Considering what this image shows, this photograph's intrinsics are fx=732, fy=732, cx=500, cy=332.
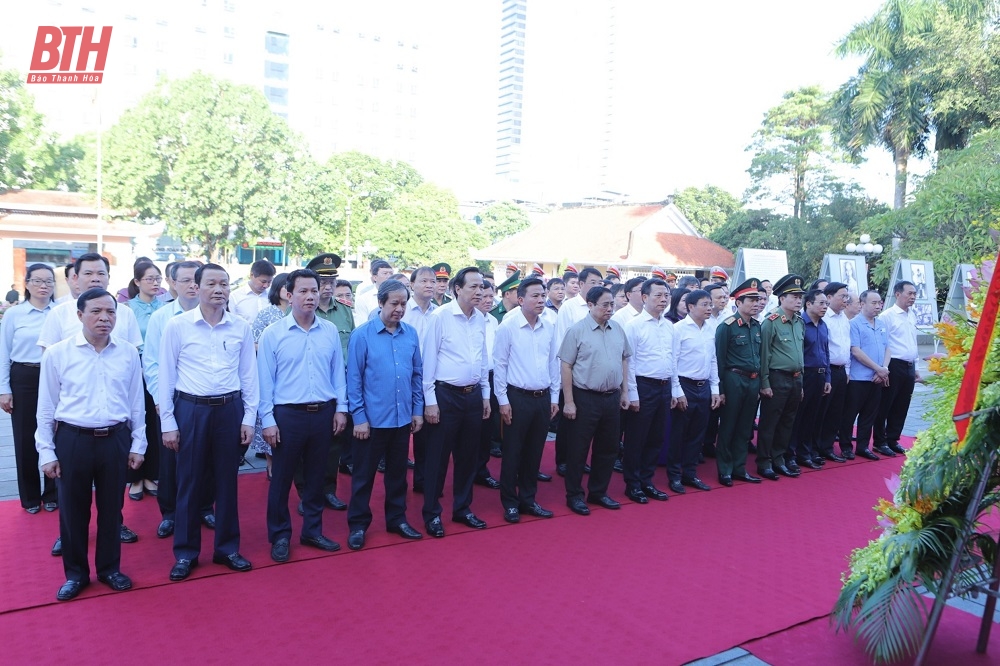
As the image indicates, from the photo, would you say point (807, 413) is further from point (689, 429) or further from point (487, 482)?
point (487, 482)

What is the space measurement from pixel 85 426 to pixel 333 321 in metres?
2.15

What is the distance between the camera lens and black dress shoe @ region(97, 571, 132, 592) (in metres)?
3.41

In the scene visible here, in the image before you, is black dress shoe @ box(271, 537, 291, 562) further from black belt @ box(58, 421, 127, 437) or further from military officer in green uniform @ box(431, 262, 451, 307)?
military officer in green uniform @ box(431, 262, 451, 307)

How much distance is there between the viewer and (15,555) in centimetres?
380

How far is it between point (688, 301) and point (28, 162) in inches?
1030

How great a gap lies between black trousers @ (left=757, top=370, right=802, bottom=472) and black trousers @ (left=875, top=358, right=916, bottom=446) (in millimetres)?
1457

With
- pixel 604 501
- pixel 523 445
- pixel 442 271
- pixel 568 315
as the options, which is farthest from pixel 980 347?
pixel 442 271

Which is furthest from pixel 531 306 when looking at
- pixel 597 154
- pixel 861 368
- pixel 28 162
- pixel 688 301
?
pixel 597 154

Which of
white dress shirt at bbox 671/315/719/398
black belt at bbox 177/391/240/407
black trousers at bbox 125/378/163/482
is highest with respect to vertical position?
white dress shirt at bbox 671/315/719/398

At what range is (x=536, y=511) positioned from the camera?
4.78m

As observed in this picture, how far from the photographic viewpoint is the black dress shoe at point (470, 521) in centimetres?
452

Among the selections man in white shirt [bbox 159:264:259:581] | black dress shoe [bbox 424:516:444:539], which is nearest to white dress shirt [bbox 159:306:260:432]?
man in white shirt [bbox 159:264:259:581]

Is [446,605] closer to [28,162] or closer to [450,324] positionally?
[450,324]

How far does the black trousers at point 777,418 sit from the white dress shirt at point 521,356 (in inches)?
86.1
